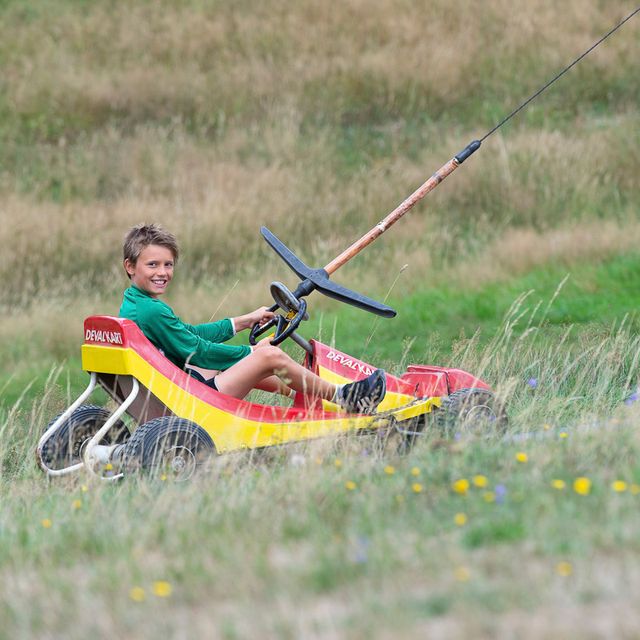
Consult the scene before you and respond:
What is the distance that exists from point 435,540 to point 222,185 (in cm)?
1066

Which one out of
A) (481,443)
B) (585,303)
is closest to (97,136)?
(585,303)

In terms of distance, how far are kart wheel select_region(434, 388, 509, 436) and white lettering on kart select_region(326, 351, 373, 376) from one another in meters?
0.54

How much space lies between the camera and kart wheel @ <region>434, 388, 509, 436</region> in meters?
5.96

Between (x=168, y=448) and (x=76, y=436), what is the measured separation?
34.3 inches

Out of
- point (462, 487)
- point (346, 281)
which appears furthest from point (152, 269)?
point (346, 281)

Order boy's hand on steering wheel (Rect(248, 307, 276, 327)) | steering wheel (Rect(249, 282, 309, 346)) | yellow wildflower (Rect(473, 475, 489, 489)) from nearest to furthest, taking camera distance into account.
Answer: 1. yellow wildflower (Rect(473, 475, 489, 489))
2. steering wheel (Rect(249, 282, 309, 346))
3. boy's hand on steering wheel (Rect(248, 307, 276, 327))

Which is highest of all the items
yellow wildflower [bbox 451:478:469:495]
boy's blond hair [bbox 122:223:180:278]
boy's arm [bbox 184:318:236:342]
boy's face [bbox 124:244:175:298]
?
boy's blond hair [bbox 122:223:180:278]

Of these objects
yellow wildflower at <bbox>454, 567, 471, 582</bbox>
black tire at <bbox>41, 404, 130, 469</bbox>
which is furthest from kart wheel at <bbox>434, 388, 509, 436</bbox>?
yellow wildflower at <bbox>454, 567, 471, 582</bbox>

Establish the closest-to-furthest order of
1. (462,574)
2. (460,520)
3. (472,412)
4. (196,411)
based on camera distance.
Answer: (462,574) → (460,520) → (196,411) → (472,412)

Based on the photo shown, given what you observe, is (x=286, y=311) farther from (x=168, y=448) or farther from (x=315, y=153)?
(x=315, y=153)

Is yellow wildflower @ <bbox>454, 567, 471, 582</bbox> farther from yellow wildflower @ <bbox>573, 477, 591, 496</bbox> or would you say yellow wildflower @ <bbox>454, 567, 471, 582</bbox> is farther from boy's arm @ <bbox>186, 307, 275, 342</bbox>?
boy's arm @ <bbox>186, 307, 275, 342</bbox>

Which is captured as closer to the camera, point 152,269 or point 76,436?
point 152,269

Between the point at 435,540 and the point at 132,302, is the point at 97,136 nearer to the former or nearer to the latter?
the point at 132,302

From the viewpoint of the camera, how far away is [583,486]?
13.9 ft
